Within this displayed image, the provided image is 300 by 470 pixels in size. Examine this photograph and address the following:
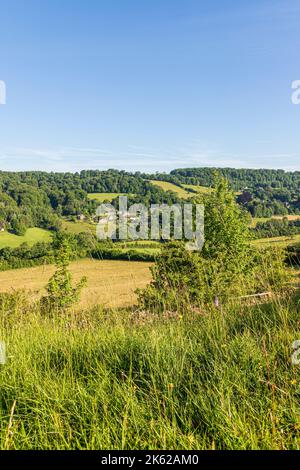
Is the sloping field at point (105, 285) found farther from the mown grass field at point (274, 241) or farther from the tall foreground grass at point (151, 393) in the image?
the mown grass field at point (274, 241)

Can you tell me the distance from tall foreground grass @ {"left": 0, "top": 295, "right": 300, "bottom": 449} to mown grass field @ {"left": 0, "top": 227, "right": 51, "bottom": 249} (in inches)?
2224

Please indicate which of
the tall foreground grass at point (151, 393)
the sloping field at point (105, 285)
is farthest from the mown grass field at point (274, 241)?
the tall foreground grass at point (151, 393)

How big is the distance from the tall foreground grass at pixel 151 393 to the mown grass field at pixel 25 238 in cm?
5649

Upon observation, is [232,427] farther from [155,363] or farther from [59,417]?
[59,417]

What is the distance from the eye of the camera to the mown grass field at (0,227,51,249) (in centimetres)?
5869

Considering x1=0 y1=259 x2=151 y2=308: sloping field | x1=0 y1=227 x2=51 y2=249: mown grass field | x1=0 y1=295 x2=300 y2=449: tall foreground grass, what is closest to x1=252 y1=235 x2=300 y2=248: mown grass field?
x1=0 y1=259 x2=151 y2=308: sloping field

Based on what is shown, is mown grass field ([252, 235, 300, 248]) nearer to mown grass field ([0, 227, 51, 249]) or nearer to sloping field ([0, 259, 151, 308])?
sloping field ([0, 259, 151, 308])

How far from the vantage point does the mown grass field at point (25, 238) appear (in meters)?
58.7

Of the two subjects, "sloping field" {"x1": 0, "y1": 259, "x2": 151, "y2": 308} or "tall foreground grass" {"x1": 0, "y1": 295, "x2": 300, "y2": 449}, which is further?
"sloping field" {"x1": 0, "y1": 259, "x2": 151, "y2": 308}

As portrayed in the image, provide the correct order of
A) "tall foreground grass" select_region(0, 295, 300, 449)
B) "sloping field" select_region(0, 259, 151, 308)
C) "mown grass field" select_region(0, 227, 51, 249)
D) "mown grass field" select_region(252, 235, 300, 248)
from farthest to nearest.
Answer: "mown grass field" select_region(0, 227, 51, 249) → "mown grass field" select_region(252, 235, 300, 248) → "sloping field" select_region(0, 259, 151, 308) → "tall foreground grass" select_region(0, 295, 300, 449)

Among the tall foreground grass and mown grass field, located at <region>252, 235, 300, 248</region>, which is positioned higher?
mown grass field, located at <region>252, 235, 300, 248</region>

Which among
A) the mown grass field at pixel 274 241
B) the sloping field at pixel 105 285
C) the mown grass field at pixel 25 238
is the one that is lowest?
the mown grass field at pixel 25 238

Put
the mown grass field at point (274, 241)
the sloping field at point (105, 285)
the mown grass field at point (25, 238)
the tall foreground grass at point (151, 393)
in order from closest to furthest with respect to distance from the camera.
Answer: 1. the tall foreground grass at point (151, 393)
2. the sloping field at point (105, 285)
3. the mown grass field at point (274, 241)
4. the mown grass field at point (25, 238)

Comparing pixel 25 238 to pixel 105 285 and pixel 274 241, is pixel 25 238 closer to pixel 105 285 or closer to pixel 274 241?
pixel 105 285
